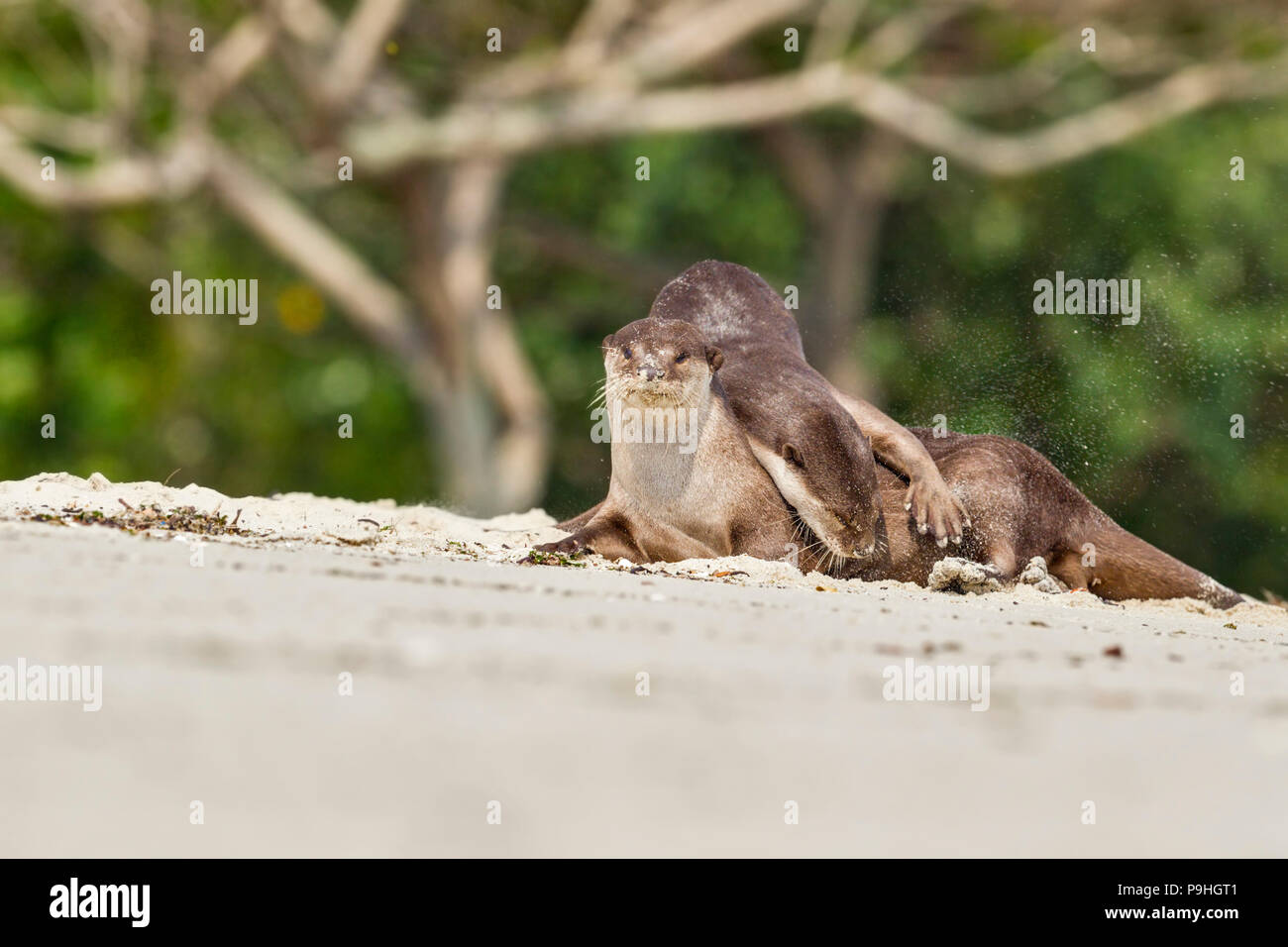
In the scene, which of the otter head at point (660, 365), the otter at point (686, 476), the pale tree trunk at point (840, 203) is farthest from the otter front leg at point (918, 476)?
the pale tree trunk at point (840, 203)

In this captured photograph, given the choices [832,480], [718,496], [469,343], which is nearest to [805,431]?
[832,480]

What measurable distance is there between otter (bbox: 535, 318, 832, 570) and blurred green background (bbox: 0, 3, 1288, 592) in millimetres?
6856

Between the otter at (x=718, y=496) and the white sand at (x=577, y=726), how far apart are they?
49.7 inches

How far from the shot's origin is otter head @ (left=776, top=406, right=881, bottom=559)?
5.22 meters

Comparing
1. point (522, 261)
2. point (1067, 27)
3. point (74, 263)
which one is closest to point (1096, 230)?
point (1067, 27)

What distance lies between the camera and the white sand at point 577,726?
2.37 m

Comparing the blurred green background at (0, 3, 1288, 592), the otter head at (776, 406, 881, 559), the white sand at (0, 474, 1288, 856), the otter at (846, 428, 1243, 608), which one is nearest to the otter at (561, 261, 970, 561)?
the otter head at (776, 406, 881, 559)

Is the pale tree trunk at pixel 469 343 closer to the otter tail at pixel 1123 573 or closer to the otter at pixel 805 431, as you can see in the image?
the otter at pixel 805 431

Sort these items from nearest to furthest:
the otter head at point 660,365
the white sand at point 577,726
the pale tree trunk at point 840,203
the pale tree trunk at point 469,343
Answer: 1. the white sand at point 577,726
2. the otter head at point 660,365
3. the pale tree trunk at point 469,343
4. the pale tree trunk at point 840,203

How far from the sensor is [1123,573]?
586 centimetres

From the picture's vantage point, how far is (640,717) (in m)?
2.75

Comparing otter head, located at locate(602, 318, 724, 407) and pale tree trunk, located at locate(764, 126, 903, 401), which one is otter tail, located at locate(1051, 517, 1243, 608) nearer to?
otter head, located at locate(602, 318, 724, 407)

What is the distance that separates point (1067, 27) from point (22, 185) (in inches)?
355

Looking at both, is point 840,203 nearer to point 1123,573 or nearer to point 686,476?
point 1123,573
